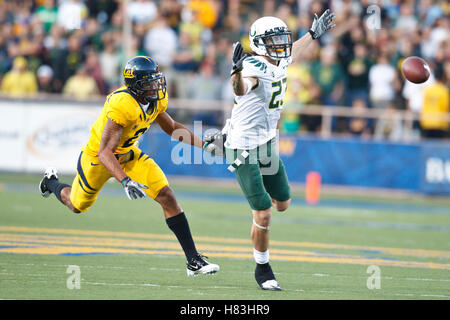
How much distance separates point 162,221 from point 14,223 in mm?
2072

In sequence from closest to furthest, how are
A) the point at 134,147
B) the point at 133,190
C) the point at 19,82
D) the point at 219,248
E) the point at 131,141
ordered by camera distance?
1. the point at 133,190
2. the point at 131,141
3. the point at 134,147
4. the point at 219,248
5. the point at 19,82

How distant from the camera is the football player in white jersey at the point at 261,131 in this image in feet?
22.1

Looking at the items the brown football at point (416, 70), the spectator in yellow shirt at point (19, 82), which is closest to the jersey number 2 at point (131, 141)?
the brown football at point (416, 70)

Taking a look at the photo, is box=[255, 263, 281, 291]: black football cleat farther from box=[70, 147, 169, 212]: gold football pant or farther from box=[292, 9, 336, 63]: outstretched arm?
box=[292, 9, 336, 63]: outstretched arm

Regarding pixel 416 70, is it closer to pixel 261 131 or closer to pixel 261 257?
pixel 261 131

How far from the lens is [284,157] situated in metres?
15.9

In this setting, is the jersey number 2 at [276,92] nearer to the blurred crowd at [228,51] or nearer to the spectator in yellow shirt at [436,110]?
the blurred crowd at [228,51]

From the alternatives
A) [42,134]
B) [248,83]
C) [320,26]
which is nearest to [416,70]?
[320,26]

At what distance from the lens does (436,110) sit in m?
15.5

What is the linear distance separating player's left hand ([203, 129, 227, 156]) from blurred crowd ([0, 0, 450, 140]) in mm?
8788

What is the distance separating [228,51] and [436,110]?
432cm

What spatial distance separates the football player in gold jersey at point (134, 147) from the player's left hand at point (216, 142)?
165 mm

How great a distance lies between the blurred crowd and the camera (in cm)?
1585
